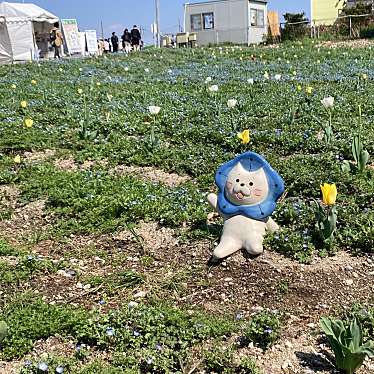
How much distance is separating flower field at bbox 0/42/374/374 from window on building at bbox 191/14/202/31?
3383 centimetres

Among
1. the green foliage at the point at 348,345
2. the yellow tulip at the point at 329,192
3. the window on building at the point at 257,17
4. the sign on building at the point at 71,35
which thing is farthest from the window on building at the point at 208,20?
the green foliage at the point at 348,345

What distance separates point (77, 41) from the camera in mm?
35188

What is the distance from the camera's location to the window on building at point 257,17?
39591mm

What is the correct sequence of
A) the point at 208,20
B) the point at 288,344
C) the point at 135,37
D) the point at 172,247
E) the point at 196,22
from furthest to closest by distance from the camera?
the point at 196,22
the point at 208,20
the point at 135,37
the point at 172,247
the point at 288,344

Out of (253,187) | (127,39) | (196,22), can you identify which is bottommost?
(253,187)

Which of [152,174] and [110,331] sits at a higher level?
[152,174]

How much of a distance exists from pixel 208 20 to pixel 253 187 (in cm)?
3855

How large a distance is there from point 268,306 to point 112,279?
1088mm

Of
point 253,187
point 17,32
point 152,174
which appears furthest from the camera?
point 17,32

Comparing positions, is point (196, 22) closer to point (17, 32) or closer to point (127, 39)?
point (127, 39)

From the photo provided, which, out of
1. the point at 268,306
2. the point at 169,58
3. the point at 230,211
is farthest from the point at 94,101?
the point at 169,58

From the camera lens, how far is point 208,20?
4041 cm

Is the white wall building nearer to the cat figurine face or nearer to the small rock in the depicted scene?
the cat figurine face

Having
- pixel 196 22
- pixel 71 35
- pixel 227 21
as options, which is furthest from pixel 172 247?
pixel 196 22
